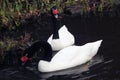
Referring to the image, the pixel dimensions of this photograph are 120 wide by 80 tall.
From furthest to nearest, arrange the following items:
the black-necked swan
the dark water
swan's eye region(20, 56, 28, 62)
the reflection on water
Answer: the black-necked swan → swan's eye region(20, 56, 28, 62) → the dark water → the reflection on water

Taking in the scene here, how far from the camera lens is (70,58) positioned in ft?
42.1

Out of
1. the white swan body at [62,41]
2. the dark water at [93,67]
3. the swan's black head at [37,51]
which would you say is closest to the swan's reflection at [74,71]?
the dark water at [93,67]

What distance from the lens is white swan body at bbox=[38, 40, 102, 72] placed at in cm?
1274

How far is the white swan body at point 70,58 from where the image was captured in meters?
12.7

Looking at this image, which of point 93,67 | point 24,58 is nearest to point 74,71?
point 93,67

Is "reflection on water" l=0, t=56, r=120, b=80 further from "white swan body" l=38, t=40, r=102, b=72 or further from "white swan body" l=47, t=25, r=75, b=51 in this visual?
"white swan body" l=47, t=25, r=75, b=51

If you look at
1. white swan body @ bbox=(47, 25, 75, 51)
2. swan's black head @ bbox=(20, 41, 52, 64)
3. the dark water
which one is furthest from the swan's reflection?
white swan body @ bbox=(47, 25, 75, 51)

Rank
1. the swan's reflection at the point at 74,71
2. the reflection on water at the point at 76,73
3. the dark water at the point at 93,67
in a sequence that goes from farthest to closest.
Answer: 1. the swan's reflection at the point at 74,71
2. the dark water at the point at 93,67
3. the reflection on water at the point at 76,73

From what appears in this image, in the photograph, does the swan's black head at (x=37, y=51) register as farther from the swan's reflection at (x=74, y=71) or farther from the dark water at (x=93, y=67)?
the swan's reflection at (x=74, y=71)

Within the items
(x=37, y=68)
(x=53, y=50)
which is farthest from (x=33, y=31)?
(x=37, y=68)

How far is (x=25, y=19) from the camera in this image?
16625 mm

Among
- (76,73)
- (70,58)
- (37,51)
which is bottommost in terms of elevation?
(76,73)

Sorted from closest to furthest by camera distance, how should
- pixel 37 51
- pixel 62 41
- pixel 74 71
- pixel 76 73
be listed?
pixel 76 73 → pixel 74 71 → pixel 37 51 → pixel 62 41

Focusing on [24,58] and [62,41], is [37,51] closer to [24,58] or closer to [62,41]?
[24,58]
